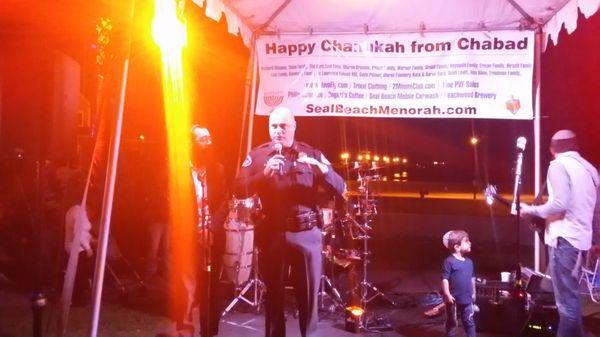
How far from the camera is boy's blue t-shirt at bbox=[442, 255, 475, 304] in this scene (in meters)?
5.76

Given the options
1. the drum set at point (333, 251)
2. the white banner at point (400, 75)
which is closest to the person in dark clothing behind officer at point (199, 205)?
the drum set at point (333, 251)

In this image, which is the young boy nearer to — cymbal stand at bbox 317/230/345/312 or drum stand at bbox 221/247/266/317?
cymbal stand at bbox 317/230/345/312

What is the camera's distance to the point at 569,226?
541cm

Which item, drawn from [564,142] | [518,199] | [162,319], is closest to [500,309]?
[518,199]

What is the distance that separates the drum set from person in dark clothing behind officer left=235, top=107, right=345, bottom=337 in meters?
2.57

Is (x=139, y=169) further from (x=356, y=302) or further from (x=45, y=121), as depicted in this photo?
(x=356, y=302)

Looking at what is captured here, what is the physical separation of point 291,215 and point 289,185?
279mm

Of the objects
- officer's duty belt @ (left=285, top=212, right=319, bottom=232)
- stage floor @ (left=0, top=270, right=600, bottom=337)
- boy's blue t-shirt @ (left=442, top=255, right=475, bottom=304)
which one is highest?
officer's duty belt @ (left=285, top=212, right=319, bottom=232)

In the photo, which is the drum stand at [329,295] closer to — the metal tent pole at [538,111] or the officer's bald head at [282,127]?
the metal tent pole at [538,111]

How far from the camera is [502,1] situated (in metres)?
6.91

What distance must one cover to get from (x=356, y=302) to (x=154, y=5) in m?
4.65

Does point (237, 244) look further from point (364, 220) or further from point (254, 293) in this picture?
point (364, 220)

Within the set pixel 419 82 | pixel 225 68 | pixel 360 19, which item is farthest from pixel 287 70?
pixel 225 68

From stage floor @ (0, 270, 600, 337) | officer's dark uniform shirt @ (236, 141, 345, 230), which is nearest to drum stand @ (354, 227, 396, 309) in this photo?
stage floor @ (0, 270, 600, 337)
